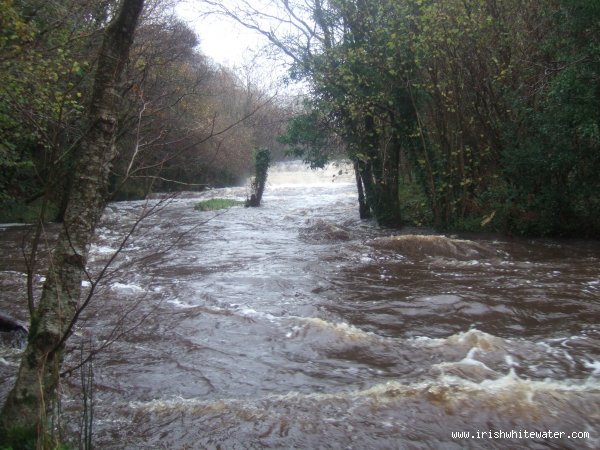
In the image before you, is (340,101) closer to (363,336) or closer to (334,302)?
(334,302)

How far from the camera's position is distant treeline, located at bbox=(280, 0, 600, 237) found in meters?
11.9

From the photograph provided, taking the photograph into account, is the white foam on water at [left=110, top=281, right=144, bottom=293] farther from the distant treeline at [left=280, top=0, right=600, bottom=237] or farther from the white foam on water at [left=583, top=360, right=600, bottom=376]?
the distant treeline at [left=280, top=0, right=600, bottom=237]

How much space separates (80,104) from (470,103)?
42.6 feet

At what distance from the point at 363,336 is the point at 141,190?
28057 mm

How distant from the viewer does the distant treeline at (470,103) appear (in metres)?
11.9

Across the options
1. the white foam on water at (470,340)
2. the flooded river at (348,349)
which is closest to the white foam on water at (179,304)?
the flooded river at (348,349)

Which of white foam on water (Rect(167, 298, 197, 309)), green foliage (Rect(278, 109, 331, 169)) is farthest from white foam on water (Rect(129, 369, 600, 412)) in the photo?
green foliage (Rect(278, 109, 331, 169))

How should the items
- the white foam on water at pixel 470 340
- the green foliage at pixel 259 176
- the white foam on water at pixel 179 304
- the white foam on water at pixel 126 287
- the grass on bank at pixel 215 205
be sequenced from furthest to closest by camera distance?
the green foliage at pixel 259 176, the grass on bank at pixel 215 205, the white foam on water at pixel 126 287, the white foam on water at pixel 179 304, the white foam on water at pixel 470 340

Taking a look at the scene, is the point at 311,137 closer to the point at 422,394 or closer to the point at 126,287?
the point at 126,287

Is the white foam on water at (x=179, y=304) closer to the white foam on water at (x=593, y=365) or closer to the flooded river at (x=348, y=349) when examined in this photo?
the flooded river at (x=348, y=349)

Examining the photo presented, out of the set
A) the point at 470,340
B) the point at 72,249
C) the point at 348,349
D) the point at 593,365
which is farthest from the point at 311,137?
the point at 72,249

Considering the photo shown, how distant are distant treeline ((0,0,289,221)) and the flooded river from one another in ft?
2.74

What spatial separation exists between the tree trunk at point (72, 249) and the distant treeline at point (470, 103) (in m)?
10.0

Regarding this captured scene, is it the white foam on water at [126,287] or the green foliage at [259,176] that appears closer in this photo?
the white foam on water at [126,287]
